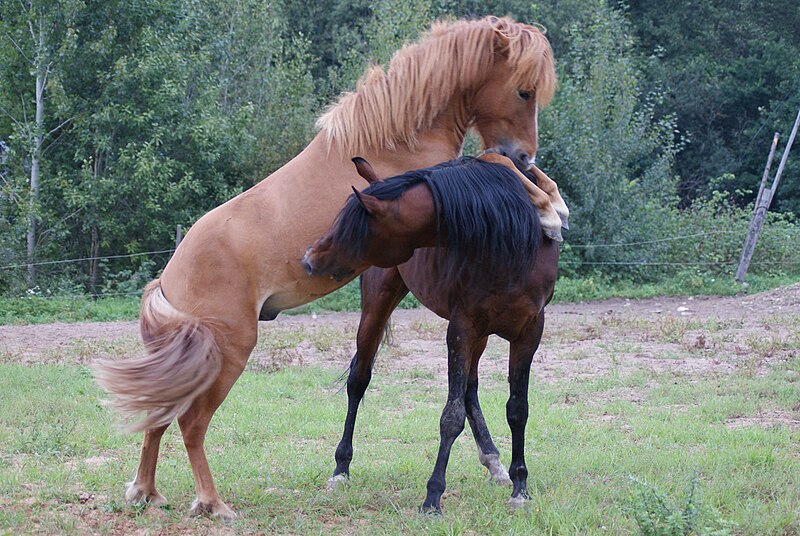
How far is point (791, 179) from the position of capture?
26.0 metres

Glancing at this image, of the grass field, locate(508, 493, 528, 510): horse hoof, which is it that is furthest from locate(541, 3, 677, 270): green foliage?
locate(508, 493, 528, 510): horse hoof

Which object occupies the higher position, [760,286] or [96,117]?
[96,117]

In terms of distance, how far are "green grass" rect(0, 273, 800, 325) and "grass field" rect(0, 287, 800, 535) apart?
11.4ft

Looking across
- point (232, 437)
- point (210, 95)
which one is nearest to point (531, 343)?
point (232, 437)

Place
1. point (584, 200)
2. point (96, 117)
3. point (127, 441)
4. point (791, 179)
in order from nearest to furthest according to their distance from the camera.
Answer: point (127, 441) < point (96, 117) < point (584, 200) < point (791, 179)

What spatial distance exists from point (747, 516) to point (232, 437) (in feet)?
12.2

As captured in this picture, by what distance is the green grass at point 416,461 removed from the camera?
404 centimetres

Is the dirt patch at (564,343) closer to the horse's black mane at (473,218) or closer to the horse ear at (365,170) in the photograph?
the horse's black mane at (473,218)

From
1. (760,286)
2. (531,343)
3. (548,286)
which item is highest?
(548,286)

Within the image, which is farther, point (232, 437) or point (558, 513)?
point (232, 437)

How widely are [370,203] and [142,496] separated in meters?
2.03

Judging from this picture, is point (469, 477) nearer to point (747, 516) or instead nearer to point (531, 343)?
point (531, 343)

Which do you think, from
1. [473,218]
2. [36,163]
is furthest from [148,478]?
[36,163]

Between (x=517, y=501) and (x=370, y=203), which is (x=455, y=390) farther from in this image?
(x=370, y=203)
